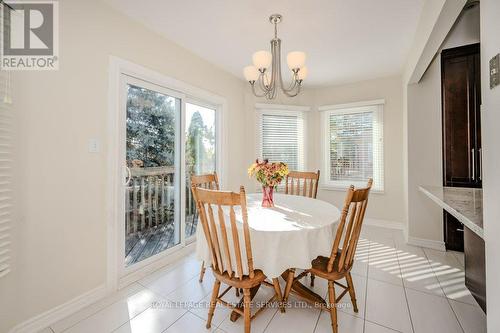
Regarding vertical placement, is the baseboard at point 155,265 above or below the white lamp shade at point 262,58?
below

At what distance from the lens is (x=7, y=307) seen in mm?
1443

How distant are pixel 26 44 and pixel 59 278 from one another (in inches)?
70.0

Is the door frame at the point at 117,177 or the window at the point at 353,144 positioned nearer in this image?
the door frame at the point at 117,177

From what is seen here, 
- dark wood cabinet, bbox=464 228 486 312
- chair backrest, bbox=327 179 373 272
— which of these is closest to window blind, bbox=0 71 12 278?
chair backrest, bbox=327 179 373 272

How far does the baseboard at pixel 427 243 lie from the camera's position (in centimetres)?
289

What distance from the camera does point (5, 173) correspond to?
55.9 inches

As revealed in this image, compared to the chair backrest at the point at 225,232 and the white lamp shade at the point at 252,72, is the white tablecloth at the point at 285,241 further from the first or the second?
the white lamp shade at the point at 252,72

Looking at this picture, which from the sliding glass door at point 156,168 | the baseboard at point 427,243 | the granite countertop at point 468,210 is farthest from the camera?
the baseboard at point 427,243

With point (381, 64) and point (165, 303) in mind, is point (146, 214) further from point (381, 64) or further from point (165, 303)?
point (381, 64)

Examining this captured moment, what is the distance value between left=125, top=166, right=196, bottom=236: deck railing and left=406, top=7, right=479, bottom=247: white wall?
3.24 metres

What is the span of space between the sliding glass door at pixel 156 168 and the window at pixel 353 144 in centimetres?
252

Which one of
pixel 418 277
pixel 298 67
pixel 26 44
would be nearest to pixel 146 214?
pixel 26 44

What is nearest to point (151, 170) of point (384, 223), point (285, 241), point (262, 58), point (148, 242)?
point (148, 242)

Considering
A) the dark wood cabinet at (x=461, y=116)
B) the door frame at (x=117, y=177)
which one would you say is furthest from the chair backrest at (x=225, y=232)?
Answer: the dark wood cabinet at (x=461, y=116)
